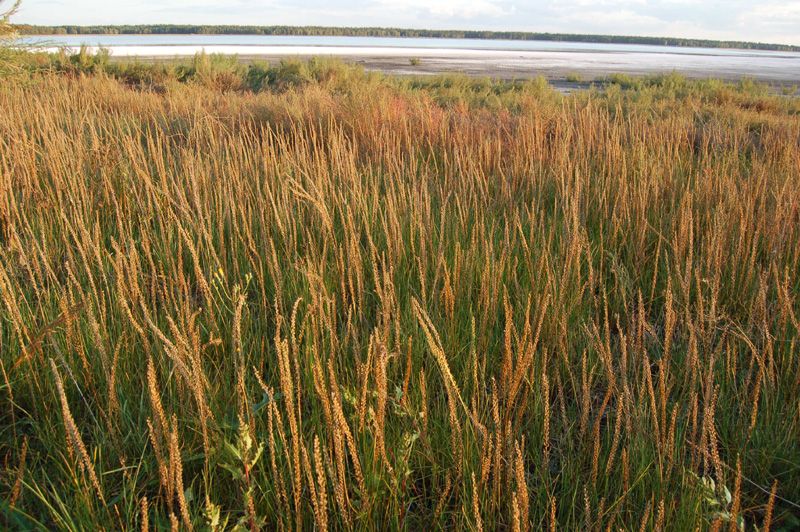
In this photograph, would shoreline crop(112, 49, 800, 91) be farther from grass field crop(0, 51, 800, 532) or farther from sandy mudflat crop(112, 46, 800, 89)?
grass field crop(0, 51, 800, 532)

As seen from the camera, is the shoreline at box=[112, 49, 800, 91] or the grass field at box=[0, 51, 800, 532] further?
the shoreline at box=[112, 49, 800, 91]

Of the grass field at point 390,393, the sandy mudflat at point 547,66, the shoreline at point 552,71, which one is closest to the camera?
the grass field at point 390,393

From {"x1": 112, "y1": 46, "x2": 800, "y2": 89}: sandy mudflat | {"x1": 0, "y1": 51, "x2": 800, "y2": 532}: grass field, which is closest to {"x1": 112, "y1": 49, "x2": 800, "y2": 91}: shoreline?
{"x1": 112, "y1": 46, "x2": 800, "y2": 89}: sandy mudflat

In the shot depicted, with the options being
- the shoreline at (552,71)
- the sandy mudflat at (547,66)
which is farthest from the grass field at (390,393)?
the shoreline at (552,71)

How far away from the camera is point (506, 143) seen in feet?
18.2

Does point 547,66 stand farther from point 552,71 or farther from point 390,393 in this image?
point 390,393

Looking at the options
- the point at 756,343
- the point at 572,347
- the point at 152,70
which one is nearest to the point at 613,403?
the point at 572,347

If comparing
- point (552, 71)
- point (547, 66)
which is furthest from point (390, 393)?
point (547, 66)

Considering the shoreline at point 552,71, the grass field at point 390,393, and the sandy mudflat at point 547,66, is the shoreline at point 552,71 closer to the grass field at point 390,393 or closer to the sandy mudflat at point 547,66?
the sandy mudflat at point 547,66

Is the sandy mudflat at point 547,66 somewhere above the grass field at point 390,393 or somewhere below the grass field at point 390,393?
above

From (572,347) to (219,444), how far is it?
4.55ft

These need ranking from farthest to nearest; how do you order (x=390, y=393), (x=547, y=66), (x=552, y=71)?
(x=547, y=66) → (x=552, y=71) → (x=390, y=393)

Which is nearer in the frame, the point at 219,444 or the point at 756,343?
the point at 219,444

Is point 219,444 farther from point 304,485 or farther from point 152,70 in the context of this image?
point 152,70
